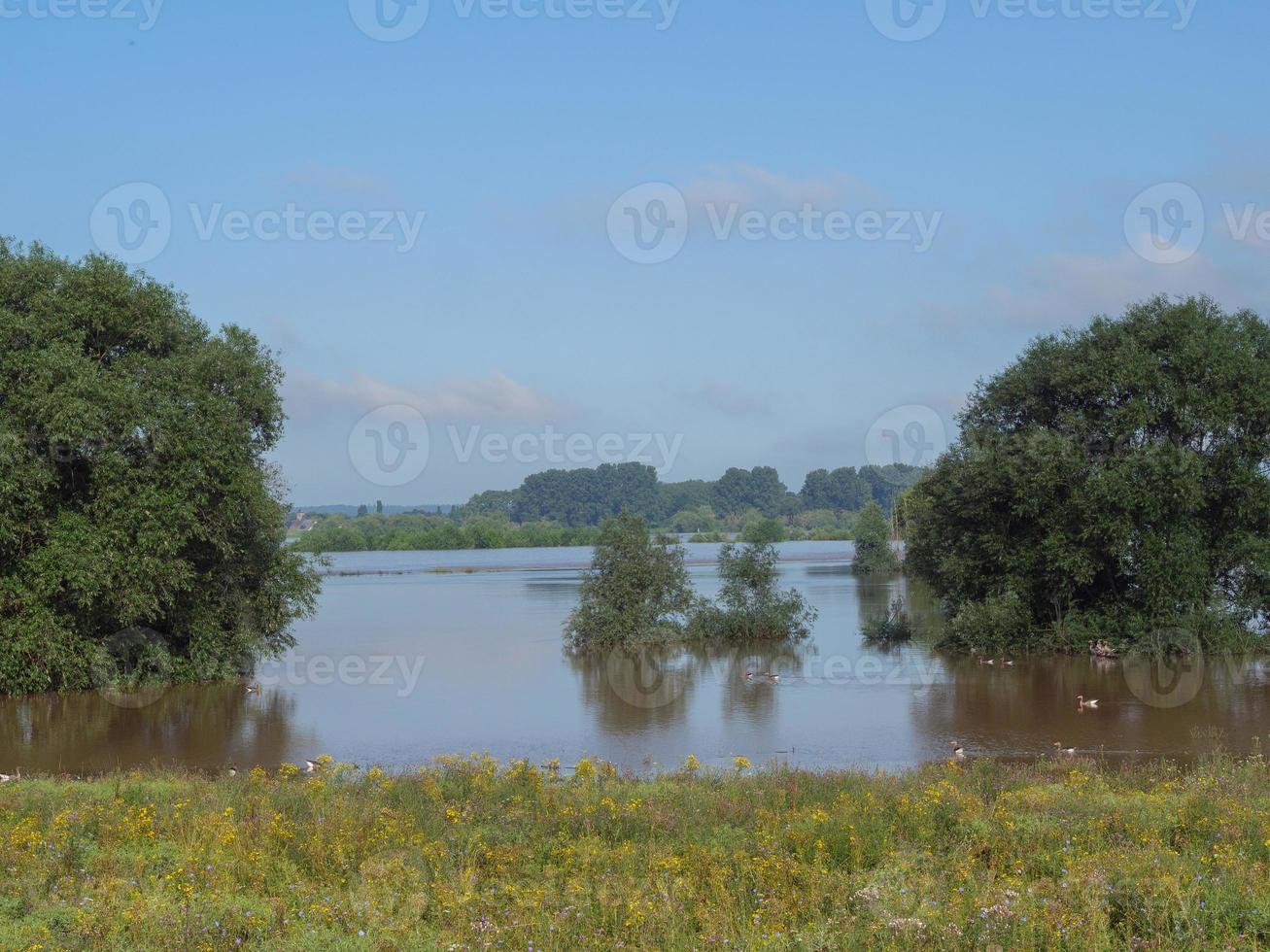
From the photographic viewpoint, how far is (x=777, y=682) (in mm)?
26219

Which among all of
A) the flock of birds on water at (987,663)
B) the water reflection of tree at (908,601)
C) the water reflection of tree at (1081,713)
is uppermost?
the water reflection of tree at (908,601)

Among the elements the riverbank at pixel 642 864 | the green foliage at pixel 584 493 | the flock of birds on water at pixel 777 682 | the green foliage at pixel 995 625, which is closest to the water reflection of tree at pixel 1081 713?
the flock of birds on water at pixel 777 682

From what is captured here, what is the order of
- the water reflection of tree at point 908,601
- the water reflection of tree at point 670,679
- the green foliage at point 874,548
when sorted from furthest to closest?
1. the green foliage at point 874,548
2. the water reflection of tree at point 908,601
3. the water reflection of tree at point 670,679

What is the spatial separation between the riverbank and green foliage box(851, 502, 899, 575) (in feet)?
182

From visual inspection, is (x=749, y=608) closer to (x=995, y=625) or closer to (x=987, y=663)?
(x=995, y=625)

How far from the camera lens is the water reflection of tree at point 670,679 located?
22406 mm

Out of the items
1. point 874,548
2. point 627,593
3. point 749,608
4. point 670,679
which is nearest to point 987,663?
point 670,679

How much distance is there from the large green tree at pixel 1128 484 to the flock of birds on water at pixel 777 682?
143 centimetres

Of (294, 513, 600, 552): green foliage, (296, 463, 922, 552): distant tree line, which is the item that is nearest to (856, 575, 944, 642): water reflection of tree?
(296, 463, 922, 552): distant tree line

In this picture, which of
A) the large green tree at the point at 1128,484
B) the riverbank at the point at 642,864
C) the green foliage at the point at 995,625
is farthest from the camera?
the green foliage at the point at 995,625

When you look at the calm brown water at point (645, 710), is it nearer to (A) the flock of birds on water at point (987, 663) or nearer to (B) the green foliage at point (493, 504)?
(A) the flock of birds on water at point (987, 663)

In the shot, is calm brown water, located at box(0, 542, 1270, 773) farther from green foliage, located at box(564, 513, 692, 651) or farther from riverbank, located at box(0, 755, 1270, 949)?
riverbank, located at box(0, 755, 1270, 949)

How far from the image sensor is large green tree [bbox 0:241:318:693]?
22.5 metres

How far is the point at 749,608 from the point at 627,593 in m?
4.27
